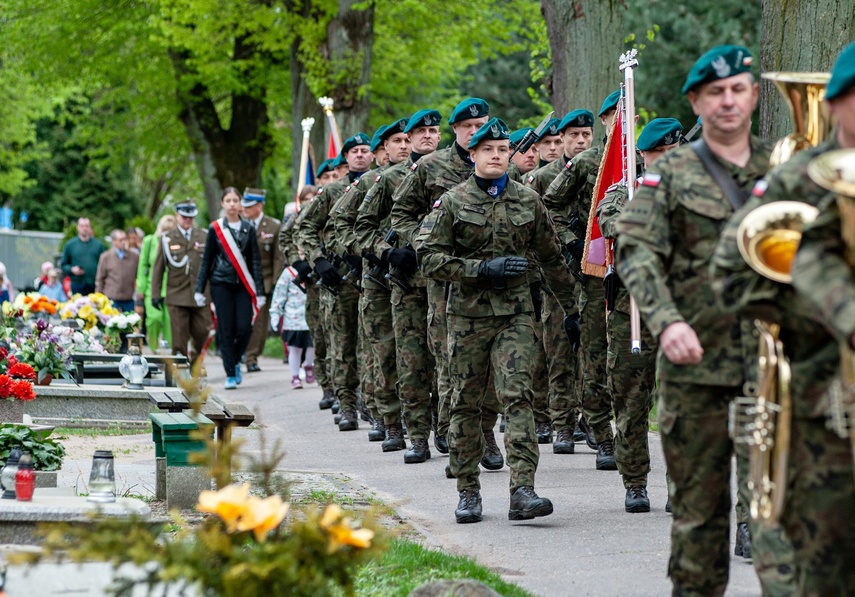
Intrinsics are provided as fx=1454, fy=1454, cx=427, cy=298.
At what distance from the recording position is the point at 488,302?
27.1 ft

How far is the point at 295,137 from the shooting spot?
26.5 m

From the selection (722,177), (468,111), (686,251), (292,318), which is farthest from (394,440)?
(722,177)

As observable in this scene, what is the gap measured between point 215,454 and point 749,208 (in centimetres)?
189

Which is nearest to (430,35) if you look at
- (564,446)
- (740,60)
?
(564,446)

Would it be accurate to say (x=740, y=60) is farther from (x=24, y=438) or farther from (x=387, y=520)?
(x=24, y=438)

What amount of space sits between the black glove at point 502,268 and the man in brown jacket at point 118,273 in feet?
50.3

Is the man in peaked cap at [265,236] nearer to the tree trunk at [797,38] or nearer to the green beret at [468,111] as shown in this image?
the green beret at [468,111]

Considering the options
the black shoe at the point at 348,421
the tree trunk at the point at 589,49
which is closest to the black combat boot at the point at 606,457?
the black shoe at the point at 348,421

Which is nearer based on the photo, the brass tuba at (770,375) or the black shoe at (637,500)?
the brass tuba at (770,375)

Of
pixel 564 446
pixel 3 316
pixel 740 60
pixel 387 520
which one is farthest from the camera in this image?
pixel 3 316

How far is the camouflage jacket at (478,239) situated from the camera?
27.2 ft

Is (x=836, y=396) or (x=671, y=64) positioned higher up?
(x=671, y=64)

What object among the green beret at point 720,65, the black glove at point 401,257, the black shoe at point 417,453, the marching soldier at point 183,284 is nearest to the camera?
the green beret at point 720,65

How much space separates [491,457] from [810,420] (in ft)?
19.9
